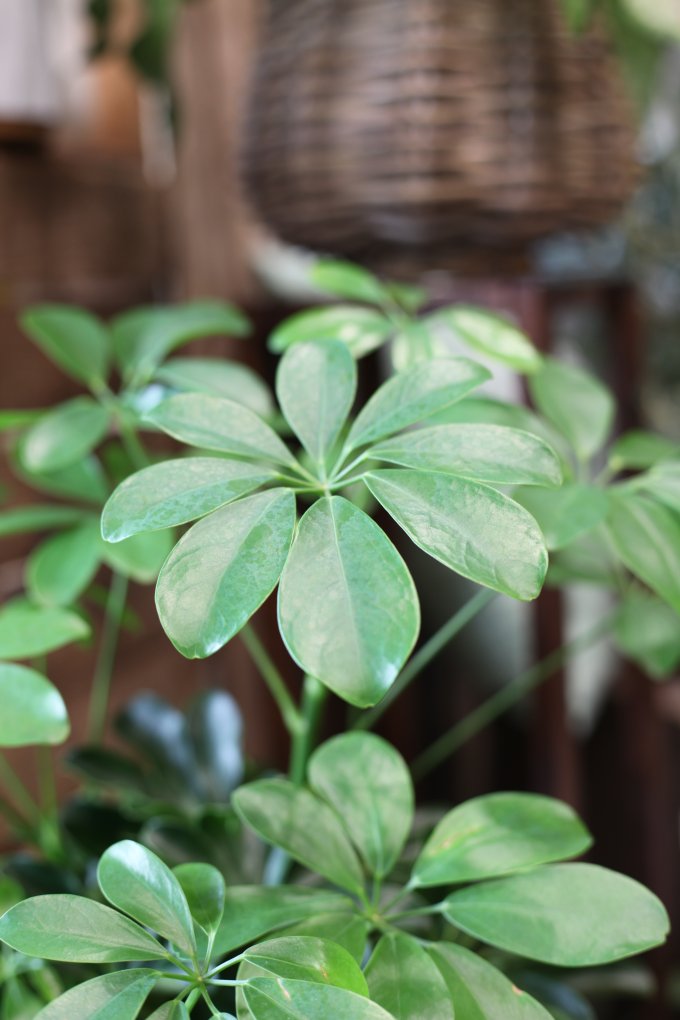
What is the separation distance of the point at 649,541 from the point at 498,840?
0.13 meters

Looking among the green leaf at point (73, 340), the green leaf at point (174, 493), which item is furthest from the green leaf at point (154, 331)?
the green leaf at point (174, 493)

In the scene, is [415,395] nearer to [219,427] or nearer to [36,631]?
[219,427]

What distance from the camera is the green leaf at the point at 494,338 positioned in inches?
17.7

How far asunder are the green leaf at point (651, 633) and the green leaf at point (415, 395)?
27cm

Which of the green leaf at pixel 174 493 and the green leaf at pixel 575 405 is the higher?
the green leaf at pixel 174 493

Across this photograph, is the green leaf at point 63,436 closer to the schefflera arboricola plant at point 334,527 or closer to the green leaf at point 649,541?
the schefflera arboricola plant at point 334,527

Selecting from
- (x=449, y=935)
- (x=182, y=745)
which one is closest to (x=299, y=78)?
(x=182, y=745)

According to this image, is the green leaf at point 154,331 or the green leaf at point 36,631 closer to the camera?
the green leaf at point 36,631

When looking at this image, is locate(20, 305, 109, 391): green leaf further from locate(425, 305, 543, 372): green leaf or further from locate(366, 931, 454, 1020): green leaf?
locate(366, 931, 454, 1020): green leaf

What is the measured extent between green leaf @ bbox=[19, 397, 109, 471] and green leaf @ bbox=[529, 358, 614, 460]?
0.22 m

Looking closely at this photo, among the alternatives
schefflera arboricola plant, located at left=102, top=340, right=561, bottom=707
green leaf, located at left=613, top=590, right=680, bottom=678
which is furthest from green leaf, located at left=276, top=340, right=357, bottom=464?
green leaf, located at left=613, top=590, right=680, bottom=678

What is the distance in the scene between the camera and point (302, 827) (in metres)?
0.35

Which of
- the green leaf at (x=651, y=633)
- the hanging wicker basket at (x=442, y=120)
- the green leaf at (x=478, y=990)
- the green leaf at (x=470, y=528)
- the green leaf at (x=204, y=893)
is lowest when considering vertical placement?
the green leaf at (x=651, y=633)

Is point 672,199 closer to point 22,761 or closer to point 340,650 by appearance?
point 22,761
